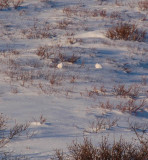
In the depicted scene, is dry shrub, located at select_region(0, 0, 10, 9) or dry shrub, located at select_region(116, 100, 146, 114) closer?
dry shrub, located at select_region(116, 100, 146, 114)

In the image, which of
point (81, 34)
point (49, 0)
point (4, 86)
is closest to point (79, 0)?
point (49, 0)

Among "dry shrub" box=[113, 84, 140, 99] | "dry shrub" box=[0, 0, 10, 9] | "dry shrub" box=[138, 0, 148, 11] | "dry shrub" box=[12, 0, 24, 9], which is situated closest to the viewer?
"dry shrub" box=[113, 84, 140, 99]

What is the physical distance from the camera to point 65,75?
5875 mm

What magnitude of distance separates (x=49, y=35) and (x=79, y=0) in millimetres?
5117

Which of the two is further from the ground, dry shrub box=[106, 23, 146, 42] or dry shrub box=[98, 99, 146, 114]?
dry shrub box=[106, 23, 146, 42]

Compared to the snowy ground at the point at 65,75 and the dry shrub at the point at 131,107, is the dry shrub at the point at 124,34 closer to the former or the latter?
the snowy ground at the point at 65,75

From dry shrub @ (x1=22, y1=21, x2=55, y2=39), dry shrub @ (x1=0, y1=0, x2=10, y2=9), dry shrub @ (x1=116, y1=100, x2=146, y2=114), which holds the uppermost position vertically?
dry shrub @ (x1=0, y1=0, x2=10, y2=9)

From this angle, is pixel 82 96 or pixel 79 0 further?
pixel 79 0

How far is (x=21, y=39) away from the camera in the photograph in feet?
26.3

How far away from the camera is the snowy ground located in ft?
12.2

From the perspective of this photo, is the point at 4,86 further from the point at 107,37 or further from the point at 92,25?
the point at 92,25

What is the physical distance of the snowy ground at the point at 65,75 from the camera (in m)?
3.71

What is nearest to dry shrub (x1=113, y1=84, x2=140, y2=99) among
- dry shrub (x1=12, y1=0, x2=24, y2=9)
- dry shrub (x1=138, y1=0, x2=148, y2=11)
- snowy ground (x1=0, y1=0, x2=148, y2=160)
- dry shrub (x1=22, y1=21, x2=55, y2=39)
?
snowy ground (x1=0, y1=0, x2=148, y2=160)

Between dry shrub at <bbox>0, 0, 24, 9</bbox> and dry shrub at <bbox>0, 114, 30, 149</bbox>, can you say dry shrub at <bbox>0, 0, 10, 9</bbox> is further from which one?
dry shrub at <bbox>0, 114, 30, 149</bbox>
